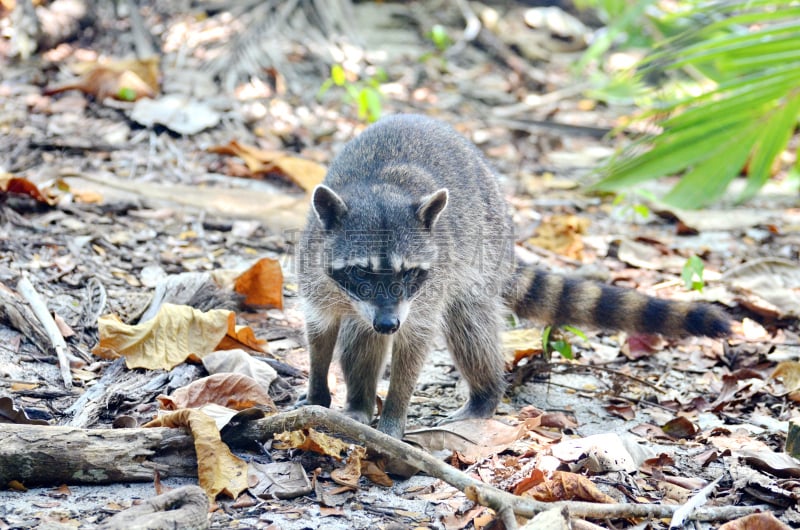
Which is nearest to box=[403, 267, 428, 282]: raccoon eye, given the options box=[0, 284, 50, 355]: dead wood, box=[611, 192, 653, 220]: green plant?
box=[0, 284, 50, 355]: dead wood

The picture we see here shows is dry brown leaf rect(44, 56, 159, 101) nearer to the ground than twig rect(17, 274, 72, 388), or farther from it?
farther from it

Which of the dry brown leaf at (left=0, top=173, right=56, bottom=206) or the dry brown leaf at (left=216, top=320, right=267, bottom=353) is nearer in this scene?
the dry brown leaf at (left=216, top=320, right=267, bottom=353)

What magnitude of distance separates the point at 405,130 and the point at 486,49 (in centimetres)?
677

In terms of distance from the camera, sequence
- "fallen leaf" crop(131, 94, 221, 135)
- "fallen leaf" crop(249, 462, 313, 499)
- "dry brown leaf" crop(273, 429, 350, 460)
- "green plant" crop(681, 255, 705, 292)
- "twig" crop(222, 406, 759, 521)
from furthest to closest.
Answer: "fallen leaf" crop(131, 94, 221, 135), "green plant" crop(681, 255, 705, 292), "dry brown leaf" crop(273, 429, 350, 460), "fallen leaf" crop(249, 462, 313, 499), "twig" crop(222, 406, 759, 521)

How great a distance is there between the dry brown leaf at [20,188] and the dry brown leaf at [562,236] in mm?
3687

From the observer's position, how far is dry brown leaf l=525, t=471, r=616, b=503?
3.26 m

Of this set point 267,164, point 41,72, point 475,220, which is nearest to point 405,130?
point 475,220

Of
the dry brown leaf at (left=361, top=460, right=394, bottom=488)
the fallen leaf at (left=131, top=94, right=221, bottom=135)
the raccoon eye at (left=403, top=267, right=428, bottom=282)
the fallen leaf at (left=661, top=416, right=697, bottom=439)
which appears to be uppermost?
the raccoon eye at (left=403, top=267, right=428, bottom=282)

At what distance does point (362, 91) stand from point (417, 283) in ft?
13.4

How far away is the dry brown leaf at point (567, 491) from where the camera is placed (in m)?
3.26

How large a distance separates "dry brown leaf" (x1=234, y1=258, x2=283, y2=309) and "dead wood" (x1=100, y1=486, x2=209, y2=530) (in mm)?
2354

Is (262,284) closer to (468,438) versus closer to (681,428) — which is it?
(468,438)

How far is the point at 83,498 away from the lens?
3051 mm

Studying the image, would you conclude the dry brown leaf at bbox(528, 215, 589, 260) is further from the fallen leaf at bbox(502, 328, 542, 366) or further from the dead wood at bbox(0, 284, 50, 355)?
the dead wood at bbox(0, 284, 50, 355)
